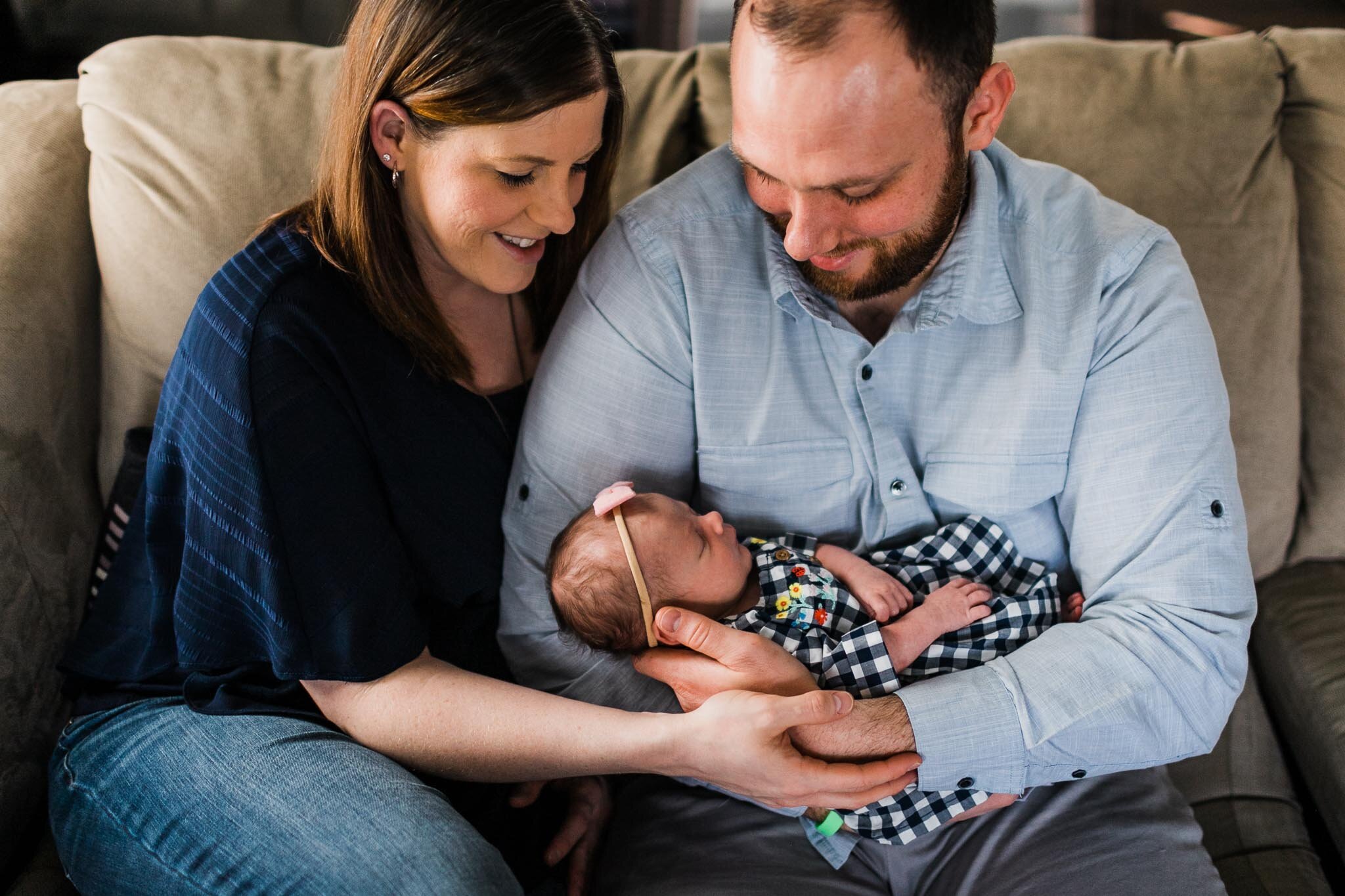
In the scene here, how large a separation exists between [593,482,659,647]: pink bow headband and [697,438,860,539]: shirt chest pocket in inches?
7.0

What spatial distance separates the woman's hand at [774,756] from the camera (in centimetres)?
123

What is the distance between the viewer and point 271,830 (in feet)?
3.93

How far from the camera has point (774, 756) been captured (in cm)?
123

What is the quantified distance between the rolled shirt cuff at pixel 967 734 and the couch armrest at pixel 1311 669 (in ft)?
1.79

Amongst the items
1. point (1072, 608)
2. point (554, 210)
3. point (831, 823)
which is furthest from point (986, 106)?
point (831, 823)

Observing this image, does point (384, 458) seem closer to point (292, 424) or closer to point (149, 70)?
point (292, 424)

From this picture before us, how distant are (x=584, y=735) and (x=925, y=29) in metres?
0.93

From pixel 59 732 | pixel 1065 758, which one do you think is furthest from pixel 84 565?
pixel 1065 758

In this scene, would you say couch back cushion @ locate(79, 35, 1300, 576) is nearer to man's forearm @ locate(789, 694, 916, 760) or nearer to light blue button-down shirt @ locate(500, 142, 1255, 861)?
light blue button-down shirt @ locate(500, 142, 1255, 861)

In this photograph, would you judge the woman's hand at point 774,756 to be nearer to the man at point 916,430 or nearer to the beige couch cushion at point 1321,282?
the man at point 916,430

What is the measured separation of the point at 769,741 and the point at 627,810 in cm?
38

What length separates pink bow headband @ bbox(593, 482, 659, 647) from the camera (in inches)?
53.0

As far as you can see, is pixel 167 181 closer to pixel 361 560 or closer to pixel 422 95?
pixel 422 95

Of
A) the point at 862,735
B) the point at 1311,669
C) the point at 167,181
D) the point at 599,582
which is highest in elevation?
the point at 167,181
